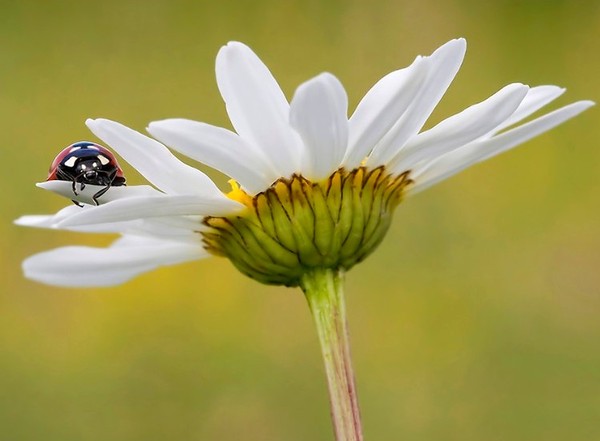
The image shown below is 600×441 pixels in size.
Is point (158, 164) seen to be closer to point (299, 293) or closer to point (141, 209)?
point (141, 209)

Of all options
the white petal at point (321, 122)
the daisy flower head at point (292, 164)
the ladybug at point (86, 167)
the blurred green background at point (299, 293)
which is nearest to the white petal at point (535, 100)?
the daisy flower head at point (292, 164)

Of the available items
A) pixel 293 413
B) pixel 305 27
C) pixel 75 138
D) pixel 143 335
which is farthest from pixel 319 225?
pixel 305 27

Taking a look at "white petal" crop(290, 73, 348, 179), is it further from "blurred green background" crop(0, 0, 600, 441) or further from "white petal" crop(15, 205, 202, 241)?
"blurred green background" crop(0, 0, 600, 441)

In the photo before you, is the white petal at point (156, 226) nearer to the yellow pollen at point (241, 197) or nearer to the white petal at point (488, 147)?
the yellow pollen at point (241, 197)

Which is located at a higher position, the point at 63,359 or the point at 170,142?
the point at 63,359

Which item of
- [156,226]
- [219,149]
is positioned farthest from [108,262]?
[219,149]

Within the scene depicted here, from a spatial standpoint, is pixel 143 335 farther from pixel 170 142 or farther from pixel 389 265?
pixel 170 142

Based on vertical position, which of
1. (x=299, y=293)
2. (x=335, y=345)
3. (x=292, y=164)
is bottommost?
(x=335, y=345)
